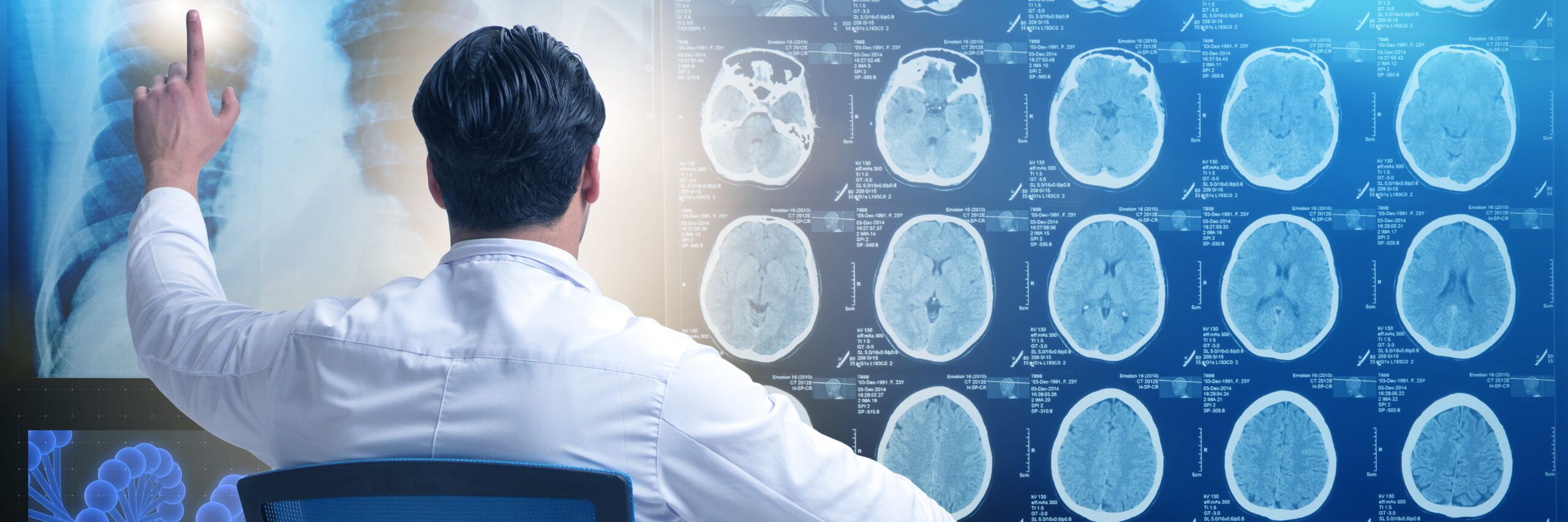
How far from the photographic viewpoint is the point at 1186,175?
1948 mm

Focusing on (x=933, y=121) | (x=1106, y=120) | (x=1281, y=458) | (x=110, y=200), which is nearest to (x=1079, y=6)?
(x=1106, y=120)

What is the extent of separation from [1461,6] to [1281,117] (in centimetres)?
49

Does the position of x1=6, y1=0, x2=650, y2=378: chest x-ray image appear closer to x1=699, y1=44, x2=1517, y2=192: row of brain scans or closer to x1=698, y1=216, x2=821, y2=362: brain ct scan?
x1=699, y1=44, x2=1517, y2=192: row of brain scans

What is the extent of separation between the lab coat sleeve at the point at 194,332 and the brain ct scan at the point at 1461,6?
233cm

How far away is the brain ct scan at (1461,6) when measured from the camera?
6.47 feet

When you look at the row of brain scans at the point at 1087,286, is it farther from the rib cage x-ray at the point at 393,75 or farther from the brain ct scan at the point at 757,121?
the rib cage x-ray at the point at 393,75

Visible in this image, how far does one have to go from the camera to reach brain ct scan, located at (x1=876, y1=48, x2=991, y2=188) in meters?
1.93

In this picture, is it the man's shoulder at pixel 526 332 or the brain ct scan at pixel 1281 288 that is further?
the brain ct scan at pixel 1281 288

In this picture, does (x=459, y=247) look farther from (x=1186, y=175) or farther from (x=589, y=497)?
(x=1186, y=175)

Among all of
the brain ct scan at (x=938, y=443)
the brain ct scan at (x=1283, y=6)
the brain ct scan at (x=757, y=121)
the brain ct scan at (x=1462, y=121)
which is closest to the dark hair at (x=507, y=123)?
the brain ct scan at (x=757, y=121)

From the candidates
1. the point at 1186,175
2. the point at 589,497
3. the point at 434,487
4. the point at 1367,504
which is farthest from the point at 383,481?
the point at 1367,504

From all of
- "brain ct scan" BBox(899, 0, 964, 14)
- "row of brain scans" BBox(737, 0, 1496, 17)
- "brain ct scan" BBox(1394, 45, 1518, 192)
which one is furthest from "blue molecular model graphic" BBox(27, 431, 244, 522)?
"brain ct scan" BBox(1394, 45, 1518, 192)

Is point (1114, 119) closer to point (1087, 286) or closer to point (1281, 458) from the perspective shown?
point (1087, 286)

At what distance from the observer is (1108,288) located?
1950 millimetres
